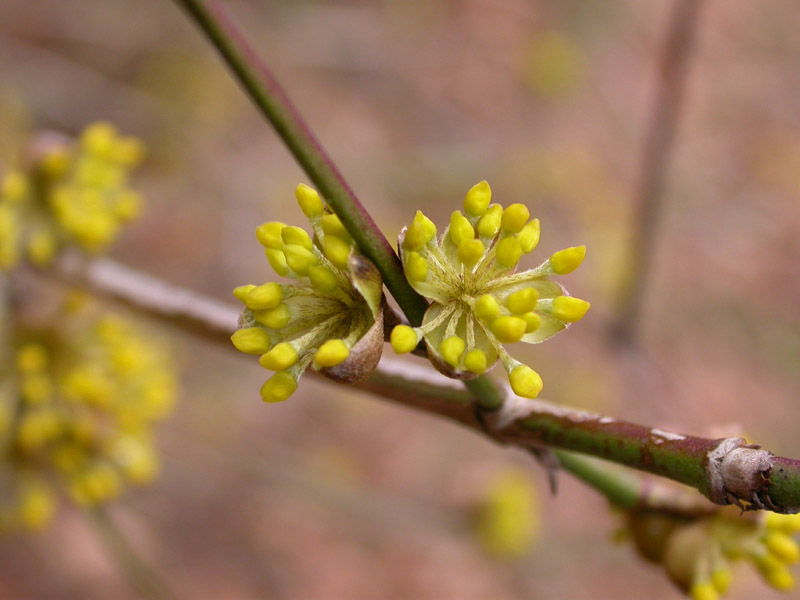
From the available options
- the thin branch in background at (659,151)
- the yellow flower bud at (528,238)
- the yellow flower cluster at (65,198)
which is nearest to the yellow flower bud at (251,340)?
the yellow flower bud at (528,238)

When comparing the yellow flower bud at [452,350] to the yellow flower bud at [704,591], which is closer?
the yellow flower bud at [452,350]

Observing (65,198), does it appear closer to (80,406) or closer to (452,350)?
(80,406)

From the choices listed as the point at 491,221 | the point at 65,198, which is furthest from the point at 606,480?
the point at 65,198

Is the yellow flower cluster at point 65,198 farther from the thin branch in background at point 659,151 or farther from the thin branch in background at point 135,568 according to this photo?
the thin branch in background at point 659,151

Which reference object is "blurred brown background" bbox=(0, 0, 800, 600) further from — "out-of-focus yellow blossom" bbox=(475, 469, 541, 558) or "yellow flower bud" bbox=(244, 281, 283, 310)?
"yellow flower bud" bbox=(244, 281, 283, 310)

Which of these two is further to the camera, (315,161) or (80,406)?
(80,406)

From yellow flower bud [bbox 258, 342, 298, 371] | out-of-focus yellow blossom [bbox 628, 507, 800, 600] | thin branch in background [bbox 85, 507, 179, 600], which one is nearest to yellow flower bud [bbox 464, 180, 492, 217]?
yellow flower bud [bbox 258, 342, 298, 371]
